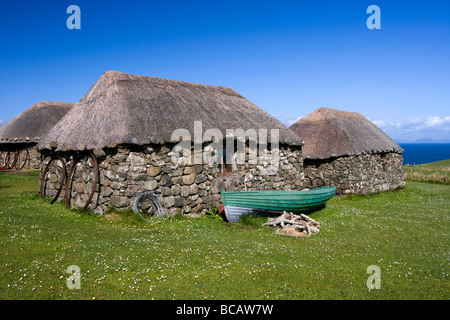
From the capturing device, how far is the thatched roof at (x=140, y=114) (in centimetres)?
1162

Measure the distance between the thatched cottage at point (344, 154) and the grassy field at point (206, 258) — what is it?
7.39m

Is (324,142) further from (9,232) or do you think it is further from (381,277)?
(9,232)

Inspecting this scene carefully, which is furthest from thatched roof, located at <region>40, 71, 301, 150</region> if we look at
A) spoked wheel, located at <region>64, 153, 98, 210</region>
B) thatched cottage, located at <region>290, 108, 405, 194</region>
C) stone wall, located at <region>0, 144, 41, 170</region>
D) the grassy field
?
stone wall, located at <region>0, 144, 41, 170</region>

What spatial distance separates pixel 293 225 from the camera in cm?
1109

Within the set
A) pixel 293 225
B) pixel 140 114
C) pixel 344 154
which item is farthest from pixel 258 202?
pixel 344 154

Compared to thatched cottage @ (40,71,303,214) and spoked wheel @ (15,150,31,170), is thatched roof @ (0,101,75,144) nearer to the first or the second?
spoked wheel @ (15,150,31,170)

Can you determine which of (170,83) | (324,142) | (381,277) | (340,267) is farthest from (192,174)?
(324,142)

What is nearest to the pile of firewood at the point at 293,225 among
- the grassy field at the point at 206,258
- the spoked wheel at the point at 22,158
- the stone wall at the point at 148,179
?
the grassy field at the point at 206,258

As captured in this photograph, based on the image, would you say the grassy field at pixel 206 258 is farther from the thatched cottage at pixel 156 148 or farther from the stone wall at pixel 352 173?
the stone wall at pixel 352 173

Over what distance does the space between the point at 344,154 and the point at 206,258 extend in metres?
14.2

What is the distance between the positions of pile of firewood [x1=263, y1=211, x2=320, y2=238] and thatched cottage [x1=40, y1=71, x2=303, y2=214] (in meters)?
2.72

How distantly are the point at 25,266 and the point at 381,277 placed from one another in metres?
7.39
